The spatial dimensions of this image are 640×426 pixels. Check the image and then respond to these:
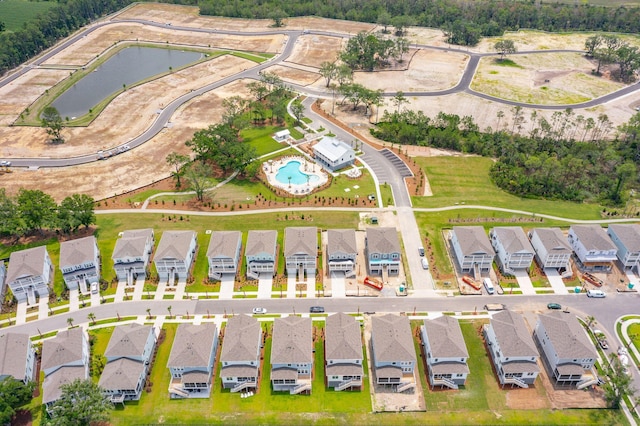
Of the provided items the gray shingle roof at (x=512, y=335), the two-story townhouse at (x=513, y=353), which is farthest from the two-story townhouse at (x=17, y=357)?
the gray shingle roof at (x=512, y=335)

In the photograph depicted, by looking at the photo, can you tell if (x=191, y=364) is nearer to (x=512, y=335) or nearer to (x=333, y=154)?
(x=512, y=335)

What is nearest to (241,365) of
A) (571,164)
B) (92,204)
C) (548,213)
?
(92,204)

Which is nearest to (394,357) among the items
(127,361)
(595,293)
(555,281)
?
(555,281)

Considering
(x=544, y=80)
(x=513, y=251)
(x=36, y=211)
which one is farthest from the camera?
(x=544, y=80)

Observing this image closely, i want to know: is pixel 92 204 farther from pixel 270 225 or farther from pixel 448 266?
pixel 448 266

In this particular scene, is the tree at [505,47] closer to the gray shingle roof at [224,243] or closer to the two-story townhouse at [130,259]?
the gray shingle roof at [224,243]
